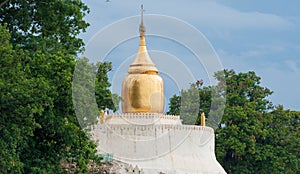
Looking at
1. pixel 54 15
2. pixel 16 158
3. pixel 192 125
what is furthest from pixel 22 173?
pixel 192 125

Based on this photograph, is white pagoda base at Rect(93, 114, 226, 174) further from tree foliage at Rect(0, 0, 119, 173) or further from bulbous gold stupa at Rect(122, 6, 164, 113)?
tree foliage at Rect(0, 0, 119, 173)

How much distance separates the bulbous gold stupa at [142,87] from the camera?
47156mm

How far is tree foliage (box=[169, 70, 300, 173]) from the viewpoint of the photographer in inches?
2140

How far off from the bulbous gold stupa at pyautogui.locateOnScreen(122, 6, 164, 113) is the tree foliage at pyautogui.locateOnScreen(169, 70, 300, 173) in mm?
6785

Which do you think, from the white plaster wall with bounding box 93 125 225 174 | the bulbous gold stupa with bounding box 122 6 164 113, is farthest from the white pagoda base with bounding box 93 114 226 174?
the bulbous gold stupa with bounding box 122 6 164 113

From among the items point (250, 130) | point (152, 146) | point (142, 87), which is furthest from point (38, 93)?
point (250, 130)

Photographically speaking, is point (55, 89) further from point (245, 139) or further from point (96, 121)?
point (245, 139)

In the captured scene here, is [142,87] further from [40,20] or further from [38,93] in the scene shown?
[38,93]

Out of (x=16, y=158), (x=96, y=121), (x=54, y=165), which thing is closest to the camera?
(x=16, y=158)

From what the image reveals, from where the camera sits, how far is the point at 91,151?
30.8 m

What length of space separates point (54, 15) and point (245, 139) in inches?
911

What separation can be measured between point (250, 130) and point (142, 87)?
10003 mm

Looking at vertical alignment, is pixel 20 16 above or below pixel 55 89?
above

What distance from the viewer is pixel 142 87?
1859 inches
